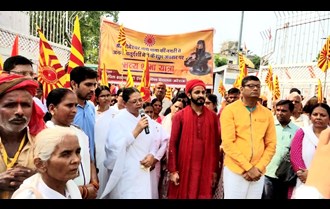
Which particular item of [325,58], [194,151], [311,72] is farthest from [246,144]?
[311,72]

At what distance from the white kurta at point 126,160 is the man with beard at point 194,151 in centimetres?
30

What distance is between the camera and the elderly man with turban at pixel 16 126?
2.15 m

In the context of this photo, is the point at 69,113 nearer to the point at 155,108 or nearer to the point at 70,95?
the point at 70,95

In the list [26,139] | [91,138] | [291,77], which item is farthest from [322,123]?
[291,77]

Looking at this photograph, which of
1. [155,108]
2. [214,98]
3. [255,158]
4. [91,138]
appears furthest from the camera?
[214,98]

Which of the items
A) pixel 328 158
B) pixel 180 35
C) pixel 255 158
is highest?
pixel 180 35

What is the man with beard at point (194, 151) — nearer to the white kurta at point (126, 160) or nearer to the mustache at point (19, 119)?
the white kurta at point (126, 160)

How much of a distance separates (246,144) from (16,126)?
234 centimetres

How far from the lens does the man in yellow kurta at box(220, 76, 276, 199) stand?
3859 mm

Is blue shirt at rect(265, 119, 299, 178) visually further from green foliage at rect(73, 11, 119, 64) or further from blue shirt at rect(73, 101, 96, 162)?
green foliage at rect(73, 11, 119, 64)

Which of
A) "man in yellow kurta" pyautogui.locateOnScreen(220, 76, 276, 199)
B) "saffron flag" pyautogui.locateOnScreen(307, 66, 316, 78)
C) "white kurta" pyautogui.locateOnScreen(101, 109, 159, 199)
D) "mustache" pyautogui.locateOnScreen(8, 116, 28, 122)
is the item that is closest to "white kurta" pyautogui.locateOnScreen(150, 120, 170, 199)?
"white kurta" pyautogui.locateOnScreen(101, 109, 159, 199)

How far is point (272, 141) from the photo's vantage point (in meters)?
4.00

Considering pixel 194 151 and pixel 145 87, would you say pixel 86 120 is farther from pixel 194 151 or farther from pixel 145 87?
pixel 145 87

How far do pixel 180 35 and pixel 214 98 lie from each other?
3.58 meters
